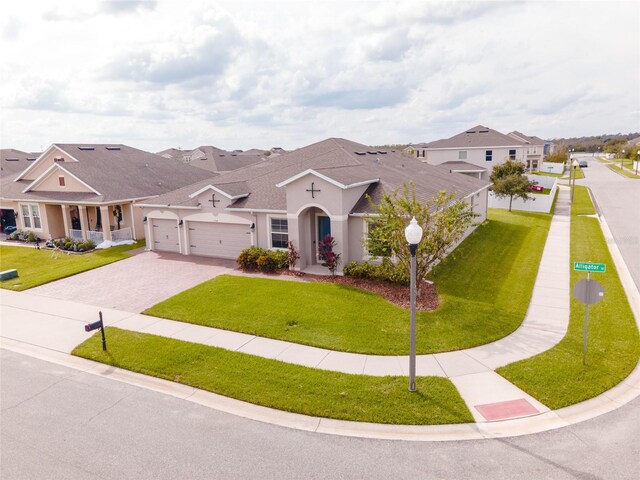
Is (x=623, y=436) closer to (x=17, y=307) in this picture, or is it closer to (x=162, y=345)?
(x=162, y=345)

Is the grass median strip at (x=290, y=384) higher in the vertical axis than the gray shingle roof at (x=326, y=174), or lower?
lower

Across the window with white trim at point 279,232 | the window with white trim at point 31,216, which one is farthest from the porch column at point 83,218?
the window with white trim at point 279,232

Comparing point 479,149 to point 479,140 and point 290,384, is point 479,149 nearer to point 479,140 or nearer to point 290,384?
point 479,140

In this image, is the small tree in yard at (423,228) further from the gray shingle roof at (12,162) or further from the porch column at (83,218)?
the gray shingle roof at (12,162)

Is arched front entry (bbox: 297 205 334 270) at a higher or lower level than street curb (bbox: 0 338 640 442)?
higher

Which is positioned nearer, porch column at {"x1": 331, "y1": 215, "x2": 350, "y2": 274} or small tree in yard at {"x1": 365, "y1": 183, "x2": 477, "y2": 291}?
small tree in yard at {"x1": 365, "y1": 183, "x2": 477, "y2": 291}

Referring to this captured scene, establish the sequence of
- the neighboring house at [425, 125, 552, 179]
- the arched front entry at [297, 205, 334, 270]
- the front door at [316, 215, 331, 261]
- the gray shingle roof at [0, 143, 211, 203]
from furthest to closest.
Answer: the neighboring house at [425, 125, 552, 179] → the gray shingle roof at [0, 143, 211, 203] → the front door at [316, 215, 331, 261] → the arched front entry at [297, 205, 334, 270]

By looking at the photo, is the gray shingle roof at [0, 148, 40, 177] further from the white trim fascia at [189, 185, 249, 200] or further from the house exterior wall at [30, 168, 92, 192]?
the white trim fascia at [189, 185, 249, 200]

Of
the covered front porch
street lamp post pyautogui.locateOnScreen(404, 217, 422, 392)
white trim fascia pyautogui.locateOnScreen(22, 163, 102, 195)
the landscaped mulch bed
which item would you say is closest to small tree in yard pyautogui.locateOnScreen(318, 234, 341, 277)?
the landscaped mulch bed
